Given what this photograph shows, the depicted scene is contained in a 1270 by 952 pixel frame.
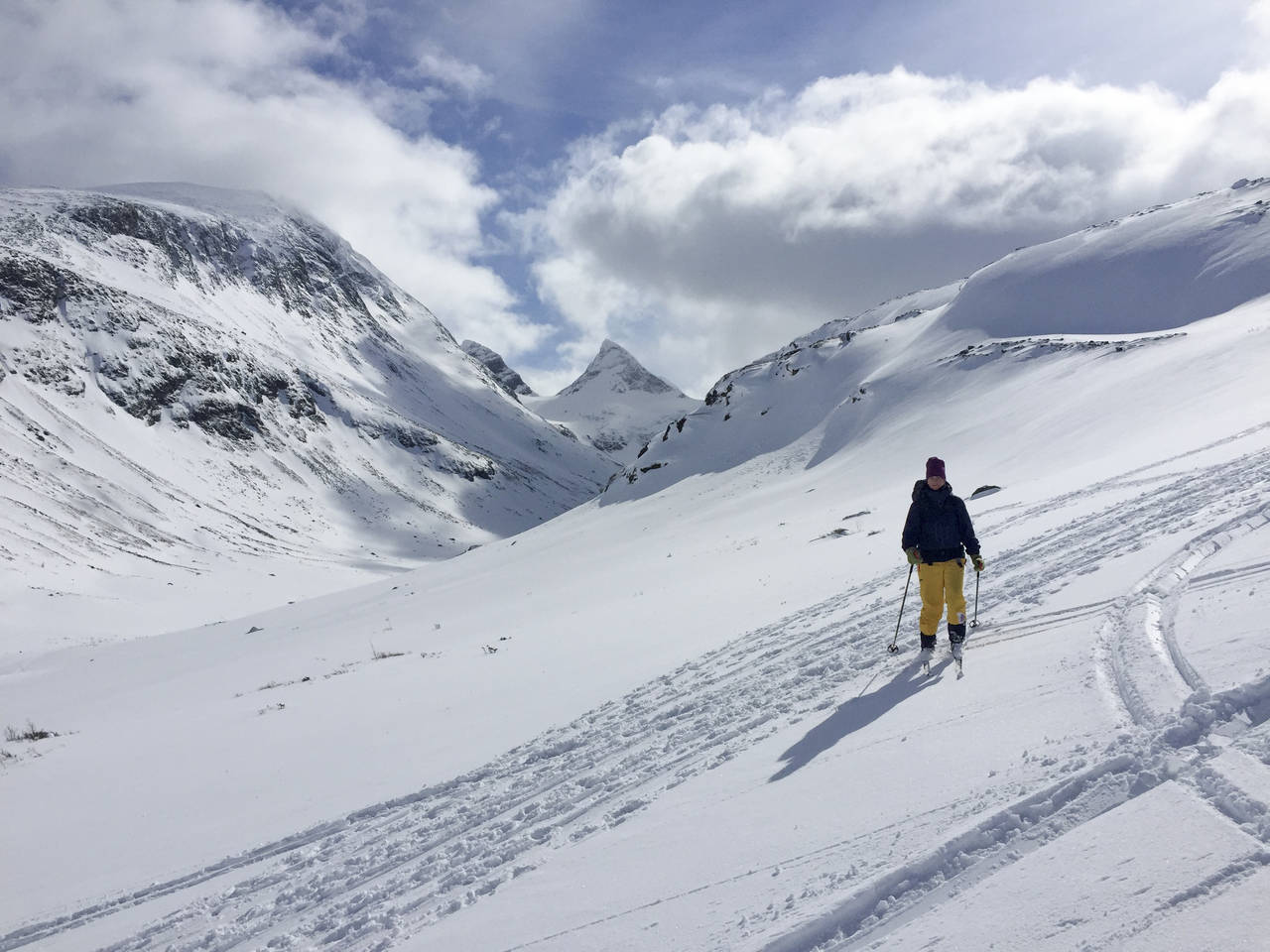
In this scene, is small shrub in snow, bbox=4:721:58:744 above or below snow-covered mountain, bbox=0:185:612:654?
below

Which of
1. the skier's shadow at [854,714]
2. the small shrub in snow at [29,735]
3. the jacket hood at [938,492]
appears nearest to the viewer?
the skier's shadow at [854,714]

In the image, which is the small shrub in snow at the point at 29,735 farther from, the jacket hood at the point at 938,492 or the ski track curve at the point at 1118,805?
the ski track curve at the point at 1118,805

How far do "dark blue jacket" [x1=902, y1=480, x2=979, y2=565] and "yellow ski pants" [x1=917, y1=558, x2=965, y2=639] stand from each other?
0.10 meters

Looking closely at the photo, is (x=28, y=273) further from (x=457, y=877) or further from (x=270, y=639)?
(x=457, y=877)

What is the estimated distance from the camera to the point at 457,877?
577 cm

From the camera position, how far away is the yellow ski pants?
8133mm

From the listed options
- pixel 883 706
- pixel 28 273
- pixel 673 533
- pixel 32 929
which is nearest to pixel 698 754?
pixel 883 706

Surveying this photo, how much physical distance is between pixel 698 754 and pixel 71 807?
28.7 feet

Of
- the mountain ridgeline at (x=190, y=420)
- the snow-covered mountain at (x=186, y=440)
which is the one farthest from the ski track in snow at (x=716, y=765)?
the mountain ridgeline at (x=190, y=420)

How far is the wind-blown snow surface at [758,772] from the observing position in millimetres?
3732

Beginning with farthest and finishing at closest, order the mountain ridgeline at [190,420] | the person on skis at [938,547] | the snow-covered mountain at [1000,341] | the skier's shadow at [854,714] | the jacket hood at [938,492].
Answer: the mountain ridgeline at [190,420], the snow-covered mountain at [1000,341], the jacket hood at [938,492], the person on skis at [938,547], the skier's shadow at [854,714]

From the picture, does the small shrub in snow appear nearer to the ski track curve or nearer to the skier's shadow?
the skier's shadow

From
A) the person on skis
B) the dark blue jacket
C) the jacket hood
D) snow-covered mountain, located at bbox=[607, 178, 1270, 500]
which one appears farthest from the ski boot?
snow-covered mountain, located at bbox=[607, 178, 1270, 500]

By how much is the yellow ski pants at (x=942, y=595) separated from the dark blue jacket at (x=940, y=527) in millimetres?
100
